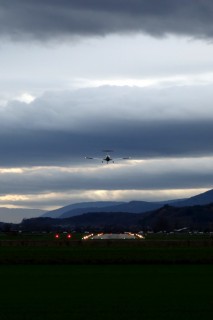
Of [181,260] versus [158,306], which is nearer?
[158,306]

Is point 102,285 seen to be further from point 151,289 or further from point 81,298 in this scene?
point 81,298

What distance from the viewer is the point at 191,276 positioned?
50969 millimetres

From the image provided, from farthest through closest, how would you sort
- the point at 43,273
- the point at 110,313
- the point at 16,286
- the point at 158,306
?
1. the point at 43,273
2. the point at 16,286
3. the point at 158,306
4. the point at 110,313

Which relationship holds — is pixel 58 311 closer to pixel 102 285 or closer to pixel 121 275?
pixel 102 285

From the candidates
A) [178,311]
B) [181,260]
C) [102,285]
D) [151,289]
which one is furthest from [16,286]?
[181,260]

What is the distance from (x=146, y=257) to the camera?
245 ft

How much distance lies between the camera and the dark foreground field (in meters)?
29.1

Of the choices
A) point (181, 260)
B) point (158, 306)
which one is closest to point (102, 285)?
point (158, 306)

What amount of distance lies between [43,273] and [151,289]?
52.7 ft

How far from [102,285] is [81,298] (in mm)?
7613

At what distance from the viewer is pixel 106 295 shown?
36406 millimetres

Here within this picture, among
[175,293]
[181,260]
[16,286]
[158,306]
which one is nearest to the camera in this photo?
[158,306]

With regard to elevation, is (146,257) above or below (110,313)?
above

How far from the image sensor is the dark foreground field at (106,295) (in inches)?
1147
